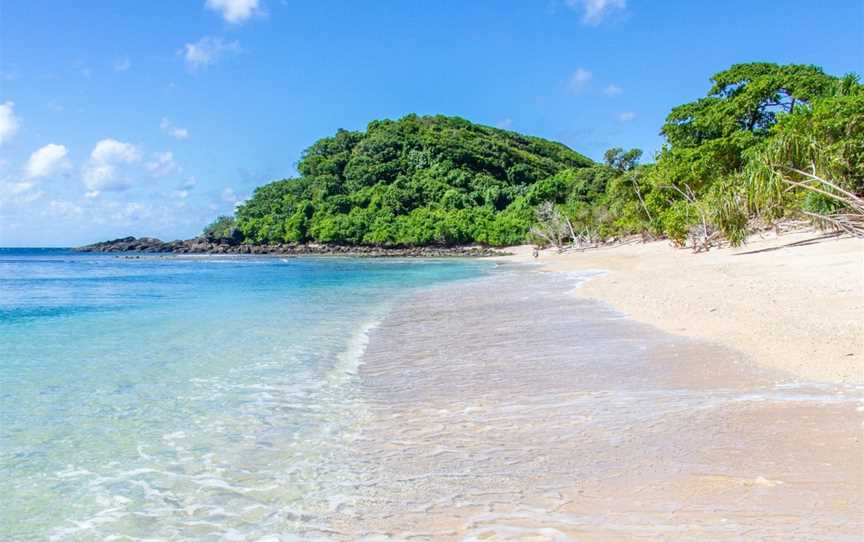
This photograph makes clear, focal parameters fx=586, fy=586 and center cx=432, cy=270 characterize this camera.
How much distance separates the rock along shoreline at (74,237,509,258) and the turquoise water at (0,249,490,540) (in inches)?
2450

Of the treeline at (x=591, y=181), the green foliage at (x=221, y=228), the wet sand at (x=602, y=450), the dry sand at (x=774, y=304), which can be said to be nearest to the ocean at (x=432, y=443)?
the wet sand at (x=602, y=450)

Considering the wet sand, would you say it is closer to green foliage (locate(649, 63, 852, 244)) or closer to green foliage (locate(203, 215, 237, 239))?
green foliage (locate(649, 63, 852, 244))

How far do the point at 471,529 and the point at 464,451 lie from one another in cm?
145

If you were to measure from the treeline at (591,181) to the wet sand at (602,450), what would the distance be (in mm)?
13858

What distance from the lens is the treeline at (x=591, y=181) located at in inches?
874

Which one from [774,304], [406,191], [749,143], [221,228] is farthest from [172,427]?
[221,228]

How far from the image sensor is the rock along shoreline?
81250 mm

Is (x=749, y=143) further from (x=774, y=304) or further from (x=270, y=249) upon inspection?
(x=270, y=249)

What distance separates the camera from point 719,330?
32.9ft

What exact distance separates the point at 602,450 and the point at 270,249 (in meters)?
102

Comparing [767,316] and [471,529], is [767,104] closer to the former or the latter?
[767,316]

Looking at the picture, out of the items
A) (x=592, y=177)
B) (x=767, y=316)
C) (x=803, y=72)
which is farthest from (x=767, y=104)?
(x=592, y=177)

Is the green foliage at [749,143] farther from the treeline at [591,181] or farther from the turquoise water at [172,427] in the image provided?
the turquoise water at [172,427]

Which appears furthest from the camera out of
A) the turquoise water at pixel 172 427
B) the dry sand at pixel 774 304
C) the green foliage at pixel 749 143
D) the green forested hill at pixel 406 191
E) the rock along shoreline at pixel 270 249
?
the green forested hill at pixel 406 191
